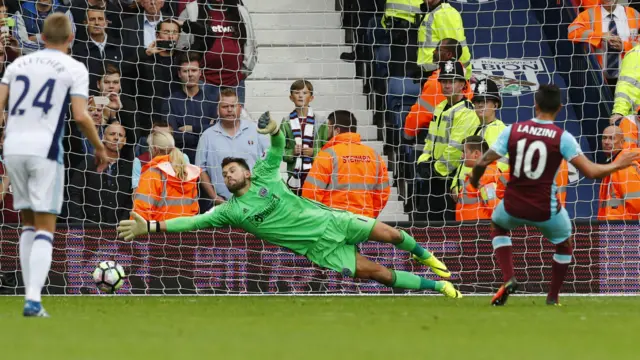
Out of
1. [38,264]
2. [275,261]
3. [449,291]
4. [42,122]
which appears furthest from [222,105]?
[38,264]

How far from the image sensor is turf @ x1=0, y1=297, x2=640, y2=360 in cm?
669

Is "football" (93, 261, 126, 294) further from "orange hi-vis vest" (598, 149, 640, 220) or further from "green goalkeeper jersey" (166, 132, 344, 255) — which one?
"orange hi-vis vest" (598, 149, 640, 220)

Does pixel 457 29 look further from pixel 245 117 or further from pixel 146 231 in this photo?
pixel 146 231

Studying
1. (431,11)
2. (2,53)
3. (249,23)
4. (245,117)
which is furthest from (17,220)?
(431,11)

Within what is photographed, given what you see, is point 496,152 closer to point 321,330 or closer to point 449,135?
point 321,330

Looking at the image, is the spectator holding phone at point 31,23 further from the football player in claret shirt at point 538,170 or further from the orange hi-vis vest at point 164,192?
the football player in claret shirt at point 538,170

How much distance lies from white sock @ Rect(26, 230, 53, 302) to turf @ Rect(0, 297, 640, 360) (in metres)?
0.22

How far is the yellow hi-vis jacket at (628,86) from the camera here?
52.0 feet

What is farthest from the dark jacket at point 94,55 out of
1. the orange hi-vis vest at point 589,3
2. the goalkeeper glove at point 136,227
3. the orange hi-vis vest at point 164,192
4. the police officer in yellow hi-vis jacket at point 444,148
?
the orange hi-vis vest at point 589,3

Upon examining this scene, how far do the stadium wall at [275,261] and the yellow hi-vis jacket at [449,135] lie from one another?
1.10 meters

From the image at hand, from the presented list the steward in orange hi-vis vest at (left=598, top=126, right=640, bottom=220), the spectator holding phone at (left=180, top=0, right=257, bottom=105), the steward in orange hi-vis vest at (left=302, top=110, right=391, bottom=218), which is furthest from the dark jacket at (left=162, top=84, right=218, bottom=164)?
the steward in orange hi-vis vest at (left=598, top=126, right=640, bottom=220)

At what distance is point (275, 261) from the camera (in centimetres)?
1438

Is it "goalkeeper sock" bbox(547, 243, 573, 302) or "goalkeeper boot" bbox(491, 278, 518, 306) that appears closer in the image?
"goalkeeper boot" bbox(491, 278, 518, 306)

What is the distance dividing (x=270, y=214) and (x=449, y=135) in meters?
3.19
